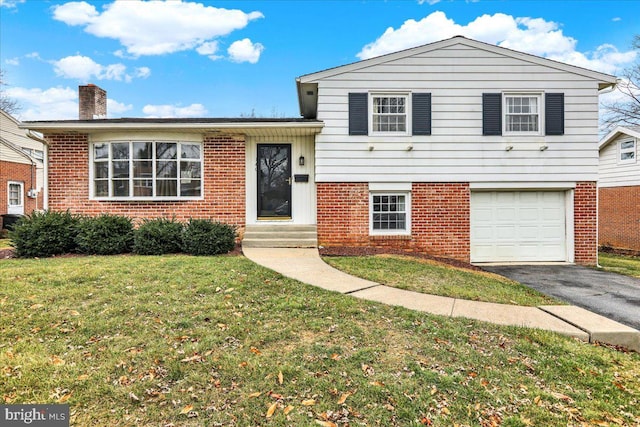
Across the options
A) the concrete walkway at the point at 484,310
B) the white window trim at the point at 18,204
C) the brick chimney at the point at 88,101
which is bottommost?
the concrete walkway at the point at 484,310

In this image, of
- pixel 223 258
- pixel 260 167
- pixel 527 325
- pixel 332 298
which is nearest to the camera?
pixel 527 325

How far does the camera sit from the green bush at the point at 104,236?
7.64 m

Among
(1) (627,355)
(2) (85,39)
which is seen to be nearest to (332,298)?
(1) (627,355)

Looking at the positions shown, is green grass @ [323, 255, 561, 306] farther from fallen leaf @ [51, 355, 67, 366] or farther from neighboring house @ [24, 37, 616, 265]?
fallen leaf @ [51, 355, 67, 366]

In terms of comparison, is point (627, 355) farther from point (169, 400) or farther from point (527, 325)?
point (169, 400)

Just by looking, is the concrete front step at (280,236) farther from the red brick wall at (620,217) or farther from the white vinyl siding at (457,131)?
the red brick wall at (620,217)

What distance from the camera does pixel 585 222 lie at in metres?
9.56

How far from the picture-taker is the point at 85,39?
19.3 metres

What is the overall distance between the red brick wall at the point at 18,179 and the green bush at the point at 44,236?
12.7 metres

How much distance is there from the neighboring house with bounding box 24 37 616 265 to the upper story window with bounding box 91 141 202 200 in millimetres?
27

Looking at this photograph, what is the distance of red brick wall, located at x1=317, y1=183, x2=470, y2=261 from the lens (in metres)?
9.35

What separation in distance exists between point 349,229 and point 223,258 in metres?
3.54

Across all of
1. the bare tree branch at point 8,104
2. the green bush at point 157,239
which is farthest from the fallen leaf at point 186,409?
the bare tree branch at point 8,104

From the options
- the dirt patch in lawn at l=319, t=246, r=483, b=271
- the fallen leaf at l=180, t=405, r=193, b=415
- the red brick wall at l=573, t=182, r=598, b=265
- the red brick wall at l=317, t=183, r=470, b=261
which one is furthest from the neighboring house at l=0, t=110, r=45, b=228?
the red brick wall at l=573, t=182, r=598, b=265
